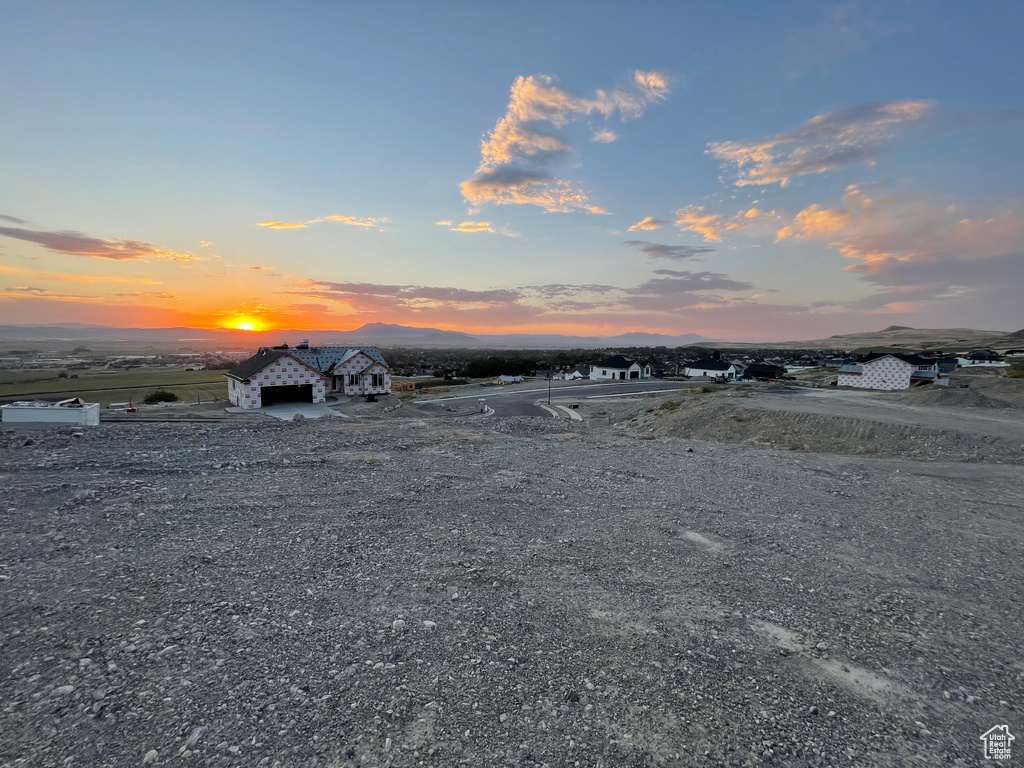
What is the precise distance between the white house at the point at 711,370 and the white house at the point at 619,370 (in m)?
7.60

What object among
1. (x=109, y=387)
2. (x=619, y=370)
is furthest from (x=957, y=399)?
(x=109, y=387)

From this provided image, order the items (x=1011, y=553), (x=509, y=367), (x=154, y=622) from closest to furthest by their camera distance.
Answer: (x=154, y=622) → (x=1011, y=553) → (x=509, y=367)

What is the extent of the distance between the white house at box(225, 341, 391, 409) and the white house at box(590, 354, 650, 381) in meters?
40.4

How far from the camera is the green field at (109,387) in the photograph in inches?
1408

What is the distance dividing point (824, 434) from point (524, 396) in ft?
94.5

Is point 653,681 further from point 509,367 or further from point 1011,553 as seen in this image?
point 509,367

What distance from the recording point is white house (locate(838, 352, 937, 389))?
155 feet

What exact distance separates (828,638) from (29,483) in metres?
15.3

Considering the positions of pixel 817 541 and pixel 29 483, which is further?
pixel 29 483

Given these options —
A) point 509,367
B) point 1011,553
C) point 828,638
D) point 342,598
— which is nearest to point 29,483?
point 342,598

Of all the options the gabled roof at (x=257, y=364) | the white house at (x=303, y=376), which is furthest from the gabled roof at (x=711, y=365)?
the gabled roof at (x=257, y=364)

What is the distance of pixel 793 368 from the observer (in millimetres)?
86875

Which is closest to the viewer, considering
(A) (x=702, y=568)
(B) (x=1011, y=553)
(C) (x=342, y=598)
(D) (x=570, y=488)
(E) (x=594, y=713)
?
(E) (x=594, y=713)

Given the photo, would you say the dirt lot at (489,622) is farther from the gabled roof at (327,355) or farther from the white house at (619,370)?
the white house at (619,370)
